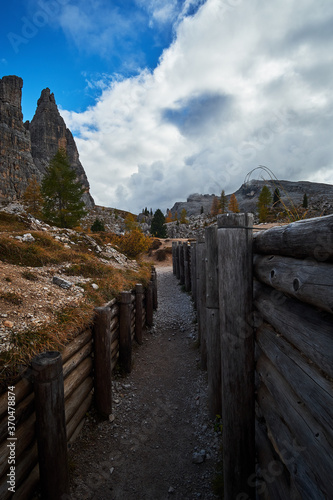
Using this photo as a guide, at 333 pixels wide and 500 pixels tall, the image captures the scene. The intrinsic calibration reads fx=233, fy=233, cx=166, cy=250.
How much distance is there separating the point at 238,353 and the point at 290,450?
869 millimetres

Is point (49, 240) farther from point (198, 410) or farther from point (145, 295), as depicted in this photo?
point (198, 410)

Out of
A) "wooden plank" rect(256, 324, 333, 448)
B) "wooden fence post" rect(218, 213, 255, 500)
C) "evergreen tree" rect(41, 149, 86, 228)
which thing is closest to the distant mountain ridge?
"evergreen tree" rect(41, 149, 86, 228)

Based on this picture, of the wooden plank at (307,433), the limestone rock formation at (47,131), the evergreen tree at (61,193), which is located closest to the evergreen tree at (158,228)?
the evergreen tree at (61,193)

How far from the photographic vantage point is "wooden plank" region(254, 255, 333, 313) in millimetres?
1192

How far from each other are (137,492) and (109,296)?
3.30 meters

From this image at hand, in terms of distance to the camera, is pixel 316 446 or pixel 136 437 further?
pixel 136 437

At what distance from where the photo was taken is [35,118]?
412ft

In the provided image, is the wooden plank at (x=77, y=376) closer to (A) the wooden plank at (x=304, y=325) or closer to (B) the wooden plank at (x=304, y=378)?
(B) the wooden plank at (x=304, y=378)

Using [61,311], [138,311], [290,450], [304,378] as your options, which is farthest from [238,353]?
[138,311]

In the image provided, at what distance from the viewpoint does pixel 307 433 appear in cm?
135

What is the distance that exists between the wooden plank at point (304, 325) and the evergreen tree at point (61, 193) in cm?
2441

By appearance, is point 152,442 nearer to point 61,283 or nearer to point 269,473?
point 269,473

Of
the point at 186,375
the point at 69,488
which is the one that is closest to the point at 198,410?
the point at 186,375

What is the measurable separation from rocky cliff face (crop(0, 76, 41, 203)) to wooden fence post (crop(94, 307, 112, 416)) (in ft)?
284
